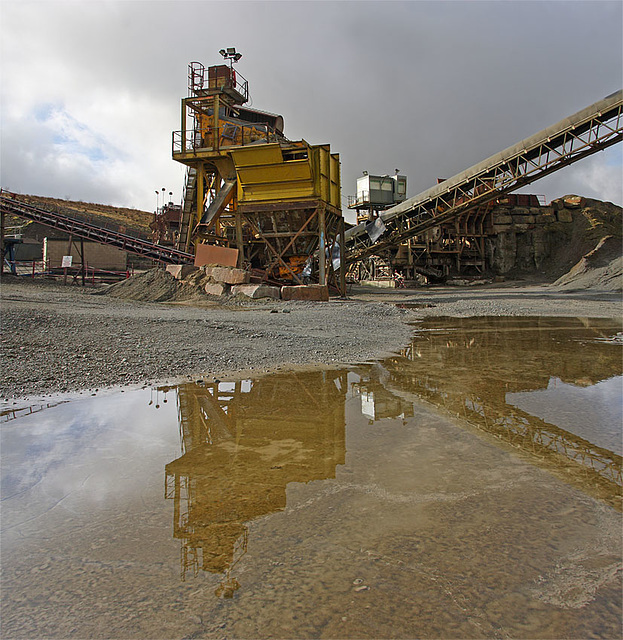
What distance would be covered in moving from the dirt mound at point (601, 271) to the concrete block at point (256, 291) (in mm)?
12615

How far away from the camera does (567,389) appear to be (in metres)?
4.36

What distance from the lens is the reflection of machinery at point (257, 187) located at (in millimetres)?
15977

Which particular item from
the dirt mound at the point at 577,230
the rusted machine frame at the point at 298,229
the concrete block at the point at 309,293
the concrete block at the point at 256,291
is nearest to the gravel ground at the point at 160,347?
the concrete block at the point at 256,291

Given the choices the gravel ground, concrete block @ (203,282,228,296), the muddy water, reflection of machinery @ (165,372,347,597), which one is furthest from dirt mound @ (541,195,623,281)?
the muddy water

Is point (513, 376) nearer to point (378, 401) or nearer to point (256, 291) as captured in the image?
point (378, 401)

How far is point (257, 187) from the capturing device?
1652 centimetres

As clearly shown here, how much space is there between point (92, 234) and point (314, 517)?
73.0 feet

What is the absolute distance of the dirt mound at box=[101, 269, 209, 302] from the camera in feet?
48.5

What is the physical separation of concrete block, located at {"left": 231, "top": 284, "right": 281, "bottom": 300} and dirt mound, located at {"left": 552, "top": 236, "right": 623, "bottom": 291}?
497 inches

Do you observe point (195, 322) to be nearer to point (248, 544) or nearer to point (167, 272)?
point (248, 544)

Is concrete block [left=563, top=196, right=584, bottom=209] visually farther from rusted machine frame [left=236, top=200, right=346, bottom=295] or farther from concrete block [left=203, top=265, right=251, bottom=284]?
concrete block [left=203, top=265, right=251, bottom=284]

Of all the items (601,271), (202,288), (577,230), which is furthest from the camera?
(577,230)

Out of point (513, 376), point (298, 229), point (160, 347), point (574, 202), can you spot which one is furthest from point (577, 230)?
point (160, 347)

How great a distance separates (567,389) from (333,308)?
804cm
